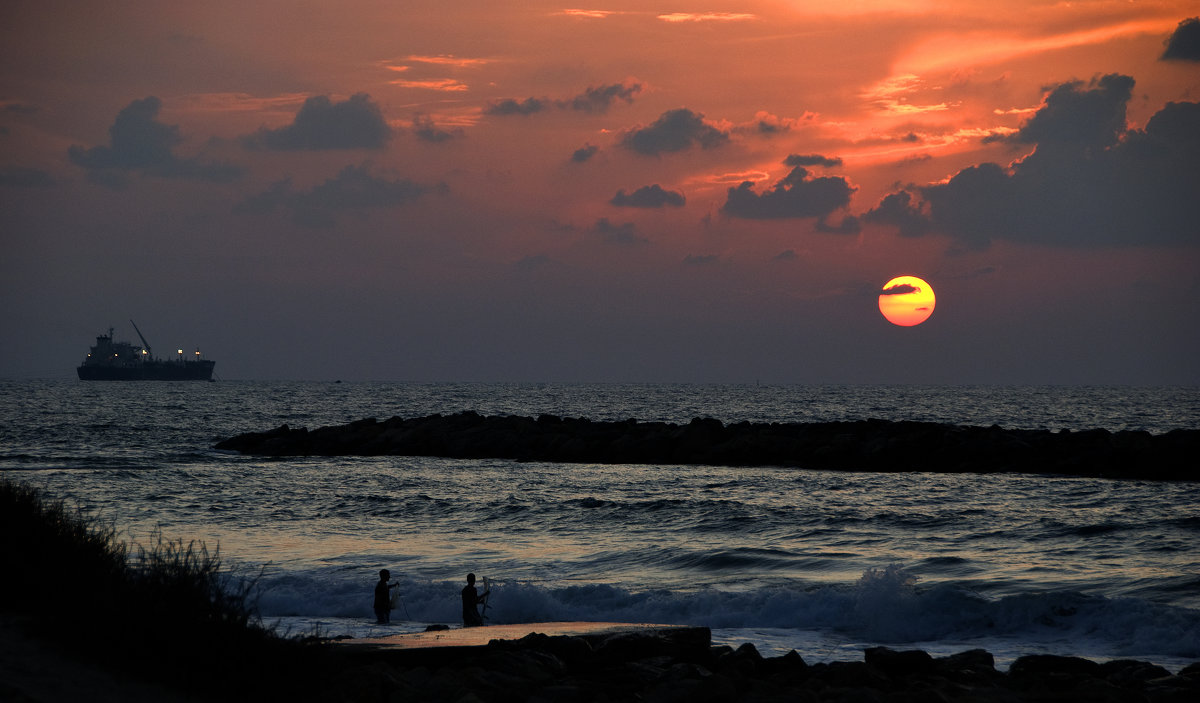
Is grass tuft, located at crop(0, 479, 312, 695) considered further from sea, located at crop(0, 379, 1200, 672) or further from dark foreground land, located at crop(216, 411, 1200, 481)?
dark foreground land, located at crop(216, 411, 1200, 481)

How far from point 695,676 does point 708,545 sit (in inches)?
448

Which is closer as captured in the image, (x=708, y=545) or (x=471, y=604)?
(x=471, y=604)

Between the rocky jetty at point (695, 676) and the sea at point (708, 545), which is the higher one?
the rocky jetty at point (695, 676)

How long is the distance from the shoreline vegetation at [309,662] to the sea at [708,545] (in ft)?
2.45

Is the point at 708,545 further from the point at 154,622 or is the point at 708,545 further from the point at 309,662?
the point at 154,622

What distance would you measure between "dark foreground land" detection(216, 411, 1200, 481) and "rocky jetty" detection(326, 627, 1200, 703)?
25.8 metres

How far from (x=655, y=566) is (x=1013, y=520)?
9863 mm

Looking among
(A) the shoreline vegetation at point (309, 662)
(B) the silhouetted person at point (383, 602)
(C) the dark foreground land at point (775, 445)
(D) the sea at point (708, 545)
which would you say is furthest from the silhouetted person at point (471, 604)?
(C) the dark foreground land at point (775, 445)

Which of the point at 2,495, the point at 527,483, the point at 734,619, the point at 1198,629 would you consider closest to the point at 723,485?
the point at 527,483

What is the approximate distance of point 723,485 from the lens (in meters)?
30.8

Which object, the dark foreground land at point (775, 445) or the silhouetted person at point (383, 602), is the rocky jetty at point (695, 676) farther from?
the dark foreground land at point (775, 445)

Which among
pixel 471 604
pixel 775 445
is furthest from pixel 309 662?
pixel 775 445

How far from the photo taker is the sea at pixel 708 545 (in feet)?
46.6

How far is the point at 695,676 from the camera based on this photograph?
912cm
